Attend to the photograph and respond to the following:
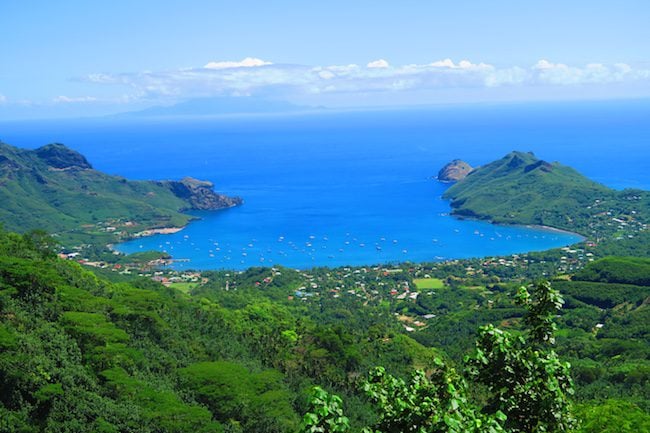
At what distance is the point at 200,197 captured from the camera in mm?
124875

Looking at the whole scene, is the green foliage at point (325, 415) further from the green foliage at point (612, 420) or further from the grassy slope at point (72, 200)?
the grassy slope at point (72, 200)

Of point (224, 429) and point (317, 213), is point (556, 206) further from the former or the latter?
point (224, 429)

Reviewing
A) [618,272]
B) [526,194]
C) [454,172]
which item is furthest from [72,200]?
[618,272]

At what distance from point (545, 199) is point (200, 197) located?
69.9 m

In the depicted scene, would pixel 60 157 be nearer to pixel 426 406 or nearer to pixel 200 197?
pixel 200 197

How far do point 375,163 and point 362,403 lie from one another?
513ft

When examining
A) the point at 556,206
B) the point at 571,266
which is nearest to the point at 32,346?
the point at 571,266

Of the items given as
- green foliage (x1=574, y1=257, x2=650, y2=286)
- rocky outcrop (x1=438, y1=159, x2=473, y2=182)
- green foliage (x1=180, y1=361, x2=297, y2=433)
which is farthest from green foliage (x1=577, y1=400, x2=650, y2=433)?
rocky outcrop (x1=438, y1=159, x2=473, y2=182)

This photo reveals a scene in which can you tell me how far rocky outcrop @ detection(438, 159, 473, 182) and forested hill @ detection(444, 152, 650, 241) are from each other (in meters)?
8.55

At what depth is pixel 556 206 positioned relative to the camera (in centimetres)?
10538

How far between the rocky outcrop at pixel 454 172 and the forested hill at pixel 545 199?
337 inches

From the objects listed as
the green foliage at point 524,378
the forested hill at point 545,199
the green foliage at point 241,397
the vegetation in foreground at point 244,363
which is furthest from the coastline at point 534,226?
the green foliage at point 524,378

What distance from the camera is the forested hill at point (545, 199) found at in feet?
321

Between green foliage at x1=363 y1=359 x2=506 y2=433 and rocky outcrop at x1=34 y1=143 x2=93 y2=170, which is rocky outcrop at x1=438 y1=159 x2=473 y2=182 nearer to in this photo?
rocky outcrop at x1=34 y1=143 x2=93 y2=170
